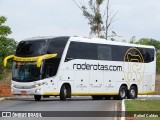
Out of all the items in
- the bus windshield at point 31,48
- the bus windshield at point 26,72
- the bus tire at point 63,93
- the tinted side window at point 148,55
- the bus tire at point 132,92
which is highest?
the bus windshield at point 31,48

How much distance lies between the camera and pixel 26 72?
109 ft

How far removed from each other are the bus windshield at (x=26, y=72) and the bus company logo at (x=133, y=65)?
8.38 metres

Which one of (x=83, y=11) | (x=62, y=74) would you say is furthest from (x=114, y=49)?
(x=83, y=11)

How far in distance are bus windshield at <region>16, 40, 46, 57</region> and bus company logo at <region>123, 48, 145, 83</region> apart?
7.88 meters

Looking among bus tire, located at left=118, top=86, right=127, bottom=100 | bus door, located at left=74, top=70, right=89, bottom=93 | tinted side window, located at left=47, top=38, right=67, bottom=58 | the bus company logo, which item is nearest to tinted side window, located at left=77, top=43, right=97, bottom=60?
bus door, located at left=74, top=70, right=89, bottom=93

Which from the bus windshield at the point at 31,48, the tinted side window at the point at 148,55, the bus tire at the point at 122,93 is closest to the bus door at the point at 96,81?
the bus tire at the point at 122,93

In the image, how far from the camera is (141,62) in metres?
40.8

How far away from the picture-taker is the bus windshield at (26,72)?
32812mm

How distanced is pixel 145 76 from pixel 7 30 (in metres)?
10.6

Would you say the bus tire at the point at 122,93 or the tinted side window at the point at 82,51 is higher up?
the tinted side window at the point at 82,51

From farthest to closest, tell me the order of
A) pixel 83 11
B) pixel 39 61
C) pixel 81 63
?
pixel 83 11 → pixel 81 63 → pixel 39 61

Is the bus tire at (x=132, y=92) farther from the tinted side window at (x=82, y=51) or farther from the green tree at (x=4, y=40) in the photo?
the green tree at (x=4, y=40)

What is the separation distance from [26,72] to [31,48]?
150cm

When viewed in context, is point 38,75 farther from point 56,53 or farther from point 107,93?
point 107,93
